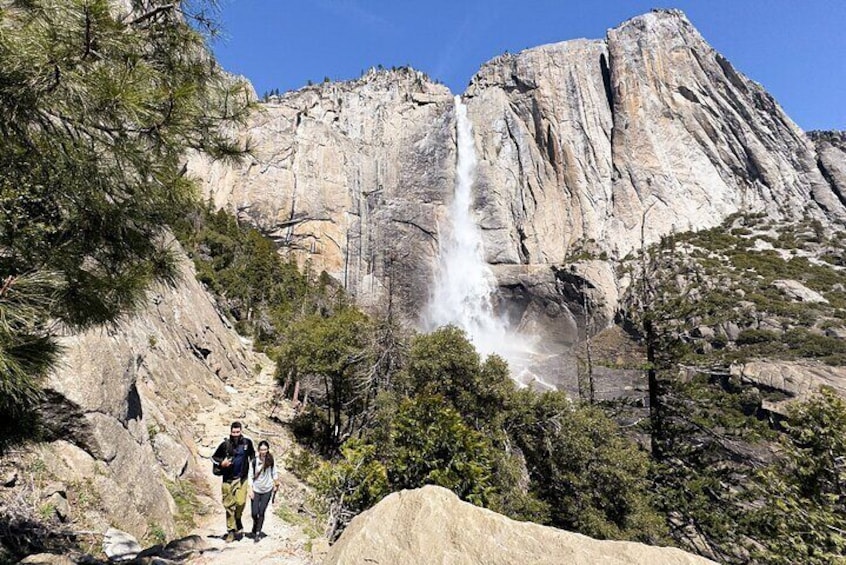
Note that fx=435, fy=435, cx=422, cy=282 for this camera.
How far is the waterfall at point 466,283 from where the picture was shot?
52656mm

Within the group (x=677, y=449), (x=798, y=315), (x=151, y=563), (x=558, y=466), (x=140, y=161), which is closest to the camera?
(x=140, y=161)

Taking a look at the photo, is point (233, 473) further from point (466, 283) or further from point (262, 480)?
Result: point (466, 283)

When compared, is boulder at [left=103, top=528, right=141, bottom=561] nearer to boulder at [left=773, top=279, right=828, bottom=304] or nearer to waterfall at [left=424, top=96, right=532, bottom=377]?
waterfall at [left=424, top=96, right=532, bottom=377]

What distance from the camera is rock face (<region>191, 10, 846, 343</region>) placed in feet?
183

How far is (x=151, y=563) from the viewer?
4.48 m

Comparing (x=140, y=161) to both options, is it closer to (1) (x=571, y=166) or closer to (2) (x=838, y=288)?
(2) (x=838, y=288)

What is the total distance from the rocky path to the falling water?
31381mm

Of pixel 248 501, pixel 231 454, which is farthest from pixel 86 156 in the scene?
pixel 248 501

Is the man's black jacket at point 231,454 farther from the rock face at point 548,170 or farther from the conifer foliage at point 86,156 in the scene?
the rock face at point 548,170

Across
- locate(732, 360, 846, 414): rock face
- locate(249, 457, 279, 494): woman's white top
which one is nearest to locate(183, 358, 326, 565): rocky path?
locate(249, 457, 279, 494): woman's white top

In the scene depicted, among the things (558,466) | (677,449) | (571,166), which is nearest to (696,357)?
(677,449)

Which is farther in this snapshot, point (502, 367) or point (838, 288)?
point (838, 288)

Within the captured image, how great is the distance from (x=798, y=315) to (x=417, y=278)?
123 feet

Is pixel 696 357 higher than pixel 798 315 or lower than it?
lower
